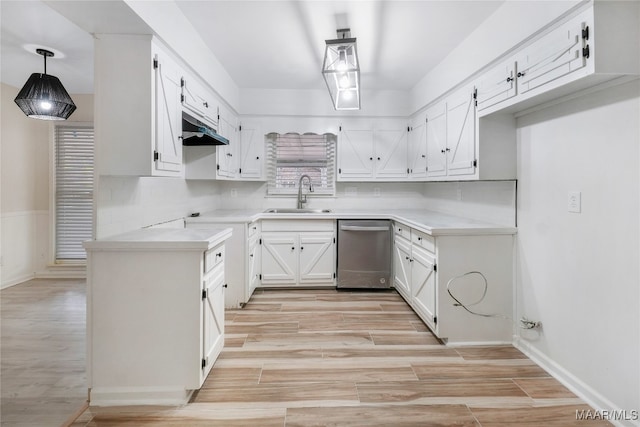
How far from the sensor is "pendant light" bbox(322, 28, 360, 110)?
2.42m

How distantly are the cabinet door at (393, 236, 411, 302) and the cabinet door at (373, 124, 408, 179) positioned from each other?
101 cm

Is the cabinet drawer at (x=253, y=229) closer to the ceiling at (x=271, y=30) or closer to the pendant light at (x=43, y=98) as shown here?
the ceiling at (x=271, y=30)

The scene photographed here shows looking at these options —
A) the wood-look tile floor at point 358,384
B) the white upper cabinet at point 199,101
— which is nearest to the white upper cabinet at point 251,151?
the white upper cabinet at point 199,101

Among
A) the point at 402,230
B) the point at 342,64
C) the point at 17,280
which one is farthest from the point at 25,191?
the point at 402,230

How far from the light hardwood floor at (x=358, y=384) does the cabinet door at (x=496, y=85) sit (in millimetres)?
1934

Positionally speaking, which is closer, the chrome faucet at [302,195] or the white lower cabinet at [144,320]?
the white lower cabinet at [144,320]

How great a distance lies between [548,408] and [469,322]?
30.6 inches

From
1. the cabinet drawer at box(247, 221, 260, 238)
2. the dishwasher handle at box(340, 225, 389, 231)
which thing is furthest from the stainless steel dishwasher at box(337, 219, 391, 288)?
the cabinet drawer at box(247, 221, 260, 238)

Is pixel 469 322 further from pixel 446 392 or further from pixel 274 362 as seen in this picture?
pixel 274 362

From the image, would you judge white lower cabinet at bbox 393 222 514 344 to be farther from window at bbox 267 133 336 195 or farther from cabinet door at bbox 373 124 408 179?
window at bbox 267 133 336 195

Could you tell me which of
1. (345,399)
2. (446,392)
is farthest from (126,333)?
(446,392)

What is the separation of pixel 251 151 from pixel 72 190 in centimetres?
246

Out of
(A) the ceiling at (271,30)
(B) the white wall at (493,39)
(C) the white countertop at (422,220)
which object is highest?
(A) the ceiling at (271,30)

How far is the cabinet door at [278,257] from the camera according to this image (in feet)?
12.4
